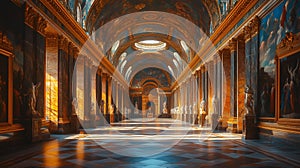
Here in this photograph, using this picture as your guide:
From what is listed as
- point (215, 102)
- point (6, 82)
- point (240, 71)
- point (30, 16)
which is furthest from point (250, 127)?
point (30, 16)

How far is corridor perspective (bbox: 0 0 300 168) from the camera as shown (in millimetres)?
9883

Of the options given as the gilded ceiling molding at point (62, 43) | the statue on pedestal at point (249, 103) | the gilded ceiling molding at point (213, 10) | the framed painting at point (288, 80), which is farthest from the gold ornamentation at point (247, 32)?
the gilded ceiling molding at point (62, 43)

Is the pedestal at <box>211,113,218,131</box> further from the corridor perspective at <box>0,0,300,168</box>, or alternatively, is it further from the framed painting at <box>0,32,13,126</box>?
the framed painting at <box>0,32,13,126</box>

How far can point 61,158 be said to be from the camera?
360 inches

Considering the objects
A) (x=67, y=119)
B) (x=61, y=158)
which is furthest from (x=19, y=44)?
(x=67, y=119)

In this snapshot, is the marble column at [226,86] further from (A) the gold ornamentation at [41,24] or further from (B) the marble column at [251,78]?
(A) the gold ornamentation at [41,24]

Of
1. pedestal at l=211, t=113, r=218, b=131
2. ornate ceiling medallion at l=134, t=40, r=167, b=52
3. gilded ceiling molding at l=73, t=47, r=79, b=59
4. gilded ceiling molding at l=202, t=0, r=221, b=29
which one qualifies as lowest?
pedestal at l=211, t=113, r=218, b=131

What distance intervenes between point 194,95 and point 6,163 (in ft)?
87.6

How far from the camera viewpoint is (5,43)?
11164 mm

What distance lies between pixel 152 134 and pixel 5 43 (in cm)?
973

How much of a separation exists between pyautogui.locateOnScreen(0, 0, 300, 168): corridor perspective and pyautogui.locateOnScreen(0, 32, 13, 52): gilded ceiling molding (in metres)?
0.03

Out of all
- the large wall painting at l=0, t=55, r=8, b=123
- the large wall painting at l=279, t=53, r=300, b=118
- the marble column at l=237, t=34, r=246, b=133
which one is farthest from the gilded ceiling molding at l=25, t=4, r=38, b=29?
the marble column at l=237, t=34, r=246, b=133

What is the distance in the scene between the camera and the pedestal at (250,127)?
14.6 meters

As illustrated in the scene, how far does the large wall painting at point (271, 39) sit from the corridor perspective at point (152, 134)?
0.04 meters
